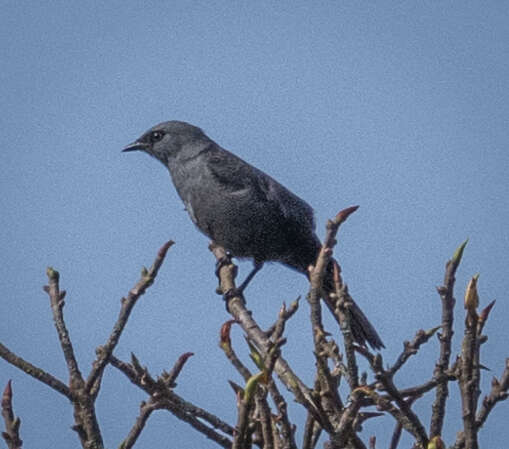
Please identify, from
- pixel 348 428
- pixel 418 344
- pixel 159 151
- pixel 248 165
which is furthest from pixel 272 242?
pixel 348 428

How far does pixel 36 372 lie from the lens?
7.78 feet

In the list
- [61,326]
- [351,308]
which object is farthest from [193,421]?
[351,308]

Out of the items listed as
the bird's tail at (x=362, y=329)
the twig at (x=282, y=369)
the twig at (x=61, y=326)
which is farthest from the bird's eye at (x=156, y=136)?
the twig at (x=61, y=326)

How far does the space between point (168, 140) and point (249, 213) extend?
4.47 ft

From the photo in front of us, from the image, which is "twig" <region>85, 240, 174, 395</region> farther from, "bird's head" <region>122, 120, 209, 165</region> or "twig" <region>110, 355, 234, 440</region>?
"bird's head" <region>122, 120, 209, 165</region>

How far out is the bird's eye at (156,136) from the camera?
7621mm

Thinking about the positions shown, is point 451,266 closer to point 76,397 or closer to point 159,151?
point 76,397

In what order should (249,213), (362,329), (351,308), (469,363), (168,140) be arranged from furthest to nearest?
(168,140), (249,213), (362,329), (351,308), (469,363)

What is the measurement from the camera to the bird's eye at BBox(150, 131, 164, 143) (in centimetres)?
762

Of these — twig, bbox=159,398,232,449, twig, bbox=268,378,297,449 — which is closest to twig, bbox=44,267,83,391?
twig, bbox=159,398,232,449

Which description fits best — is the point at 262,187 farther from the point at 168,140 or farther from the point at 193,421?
the point at 193,421

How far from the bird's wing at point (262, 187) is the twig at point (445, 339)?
422 centimetres

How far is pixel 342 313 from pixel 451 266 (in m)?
0.36

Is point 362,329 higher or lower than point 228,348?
higher
